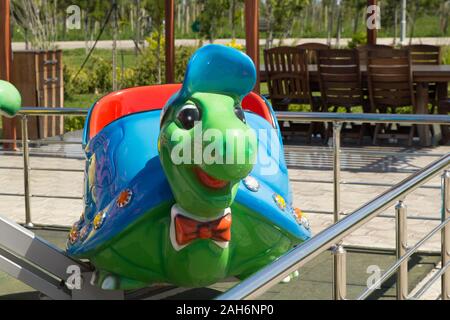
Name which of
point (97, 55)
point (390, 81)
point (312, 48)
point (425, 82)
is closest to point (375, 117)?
point (390, 81)

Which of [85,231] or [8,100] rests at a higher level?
[8,100]

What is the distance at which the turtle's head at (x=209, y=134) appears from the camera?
11.4ft

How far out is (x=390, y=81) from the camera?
959 cm

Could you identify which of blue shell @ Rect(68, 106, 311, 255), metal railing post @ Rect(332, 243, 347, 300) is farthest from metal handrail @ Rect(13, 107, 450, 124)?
metal railing post @ Rect(332, 243, 347, 300)

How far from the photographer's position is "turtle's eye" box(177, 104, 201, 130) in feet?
12.1

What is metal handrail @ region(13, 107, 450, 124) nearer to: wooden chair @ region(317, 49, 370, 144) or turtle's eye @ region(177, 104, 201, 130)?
turtle's eye @ region(177, 104, 201, 130)

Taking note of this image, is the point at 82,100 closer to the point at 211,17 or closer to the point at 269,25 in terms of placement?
the point at 211,17

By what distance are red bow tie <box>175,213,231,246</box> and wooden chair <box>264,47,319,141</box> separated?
6189mm

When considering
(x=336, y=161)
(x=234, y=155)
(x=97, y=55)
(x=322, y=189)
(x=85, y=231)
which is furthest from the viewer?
(x=97, y=55)

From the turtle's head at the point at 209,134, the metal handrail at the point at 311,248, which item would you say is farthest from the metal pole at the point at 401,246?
the turtle's head at the point at 209,134

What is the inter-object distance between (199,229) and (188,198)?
168 mm
